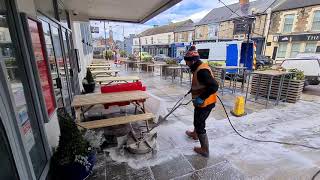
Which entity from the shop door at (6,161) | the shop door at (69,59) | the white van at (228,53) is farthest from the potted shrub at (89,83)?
the white van at (228,53)

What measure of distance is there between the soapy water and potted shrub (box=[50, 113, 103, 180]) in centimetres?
72

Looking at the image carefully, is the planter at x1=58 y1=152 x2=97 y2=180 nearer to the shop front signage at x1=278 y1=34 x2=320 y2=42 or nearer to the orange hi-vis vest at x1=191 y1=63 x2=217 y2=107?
the orange hi-vis vest at x1=191 y1=63 x2=217 y2=107

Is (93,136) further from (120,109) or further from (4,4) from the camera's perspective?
(120,109)

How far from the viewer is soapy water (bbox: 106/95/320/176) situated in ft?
10.5

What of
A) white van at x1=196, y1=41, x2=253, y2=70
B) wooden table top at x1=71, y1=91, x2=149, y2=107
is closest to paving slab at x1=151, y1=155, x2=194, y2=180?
wooden table top at x1=71, y1=91, x2=149, y2=107

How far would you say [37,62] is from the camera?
7.18 feet

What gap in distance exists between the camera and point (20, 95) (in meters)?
2.02

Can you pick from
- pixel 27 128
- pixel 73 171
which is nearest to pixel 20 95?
pixel 27 128

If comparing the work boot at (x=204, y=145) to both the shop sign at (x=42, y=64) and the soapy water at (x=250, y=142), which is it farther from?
the shop sign at (x=42, y=64)

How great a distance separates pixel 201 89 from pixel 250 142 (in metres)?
1.63

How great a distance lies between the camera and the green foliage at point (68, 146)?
2461 millimetres

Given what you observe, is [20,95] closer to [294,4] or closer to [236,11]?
[294,4]

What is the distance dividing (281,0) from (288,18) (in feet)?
8.40

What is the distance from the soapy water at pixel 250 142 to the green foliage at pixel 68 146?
32.0 inches
